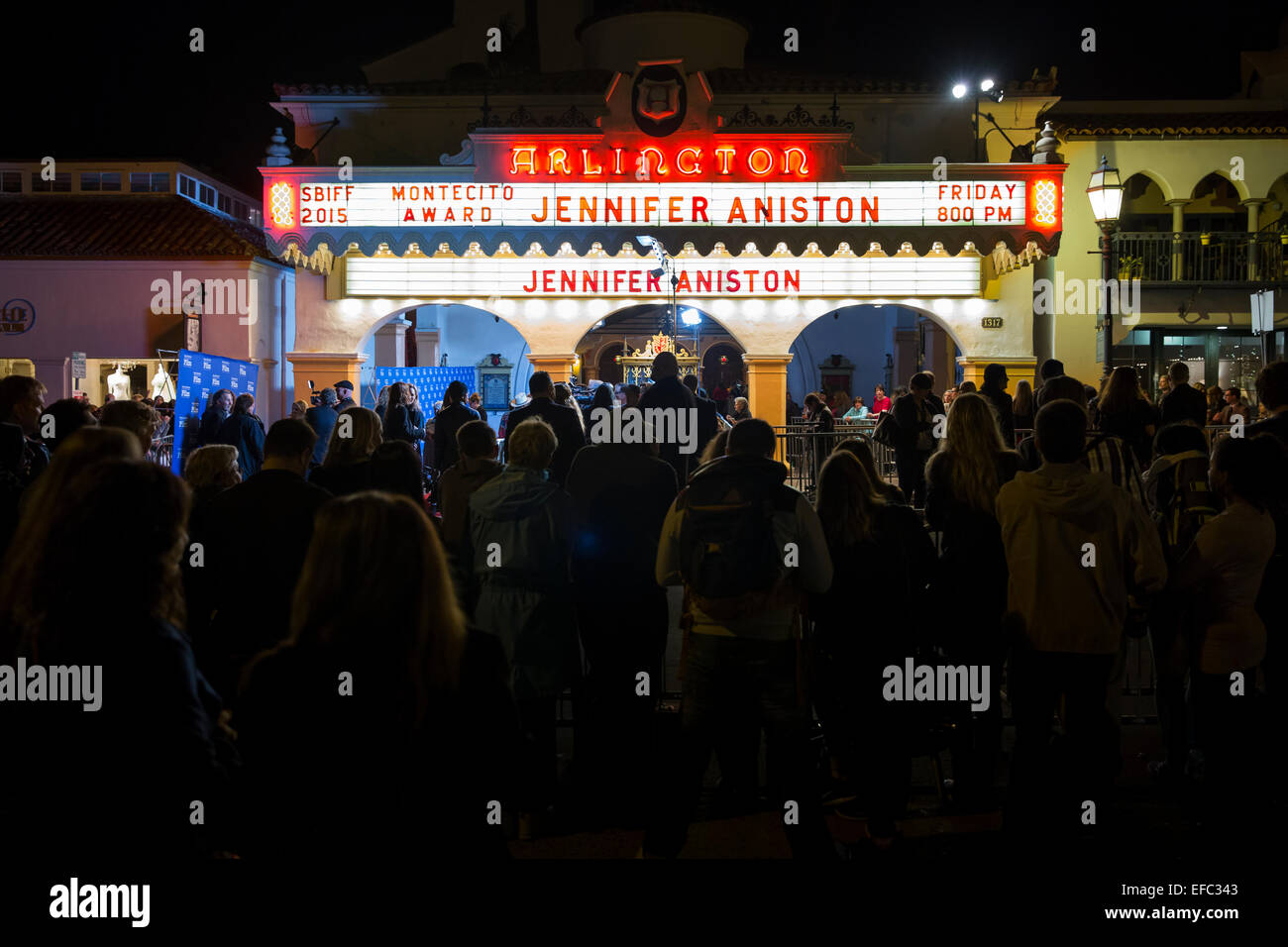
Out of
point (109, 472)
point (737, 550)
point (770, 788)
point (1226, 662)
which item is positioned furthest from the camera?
point (770, 788)

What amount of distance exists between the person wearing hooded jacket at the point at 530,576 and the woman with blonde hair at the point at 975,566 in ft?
6.32

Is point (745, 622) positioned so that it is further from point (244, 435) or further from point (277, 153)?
point (277, 153)

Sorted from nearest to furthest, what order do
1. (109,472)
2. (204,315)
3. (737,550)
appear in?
(109,472) → (737,550) → (204,315)

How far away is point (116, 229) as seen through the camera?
23594mm

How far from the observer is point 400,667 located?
2695 millimetres

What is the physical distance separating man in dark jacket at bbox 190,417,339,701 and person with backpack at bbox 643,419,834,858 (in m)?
1.77

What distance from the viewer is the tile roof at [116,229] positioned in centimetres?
2270

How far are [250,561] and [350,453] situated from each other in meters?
1.72

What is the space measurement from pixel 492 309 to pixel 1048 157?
952cm

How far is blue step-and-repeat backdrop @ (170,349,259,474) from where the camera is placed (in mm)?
11828

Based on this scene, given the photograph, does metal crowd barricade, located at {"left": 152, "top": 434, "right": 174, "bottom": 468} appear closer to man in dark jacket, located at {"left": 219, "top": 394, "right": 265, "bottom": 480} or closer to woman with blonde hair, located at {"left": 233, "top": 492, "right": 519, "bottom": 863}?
man in dark jacket, located at {"left": 219, "top": 394, "right": 265, "bottom": 480}

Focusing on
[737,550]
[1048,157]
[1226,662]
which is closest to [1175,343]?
[1048,157]

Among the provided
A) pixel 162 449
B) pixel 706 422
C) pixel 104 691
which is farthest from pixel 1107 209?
pixel 162 449

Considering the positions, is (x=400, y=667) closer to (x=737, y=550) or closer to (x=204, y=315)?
(x=737, y=550)
